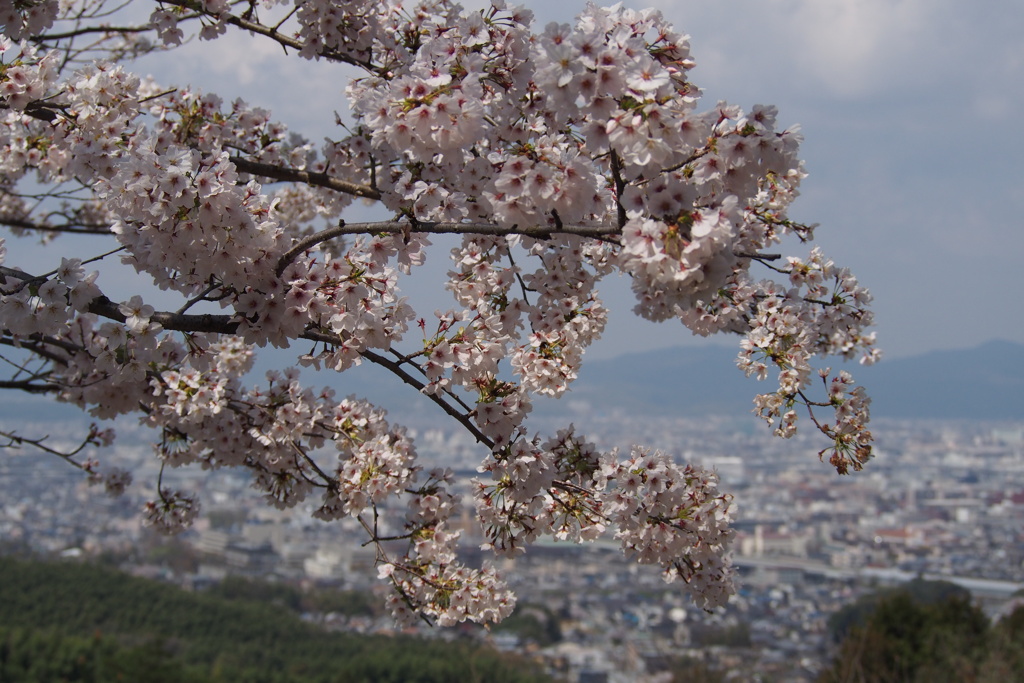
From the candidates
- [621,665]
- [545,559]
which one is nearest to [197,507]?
[621,665]

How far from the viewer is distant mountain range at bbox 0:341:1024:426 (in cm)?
11538

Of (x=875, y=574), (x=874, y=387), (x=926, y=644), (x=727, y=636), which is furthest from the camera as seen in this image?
(x=874, y=387)

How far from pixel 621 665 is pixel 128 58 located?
2340cm

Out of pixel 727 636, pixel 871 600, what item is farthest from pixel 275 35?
pixel 871 600

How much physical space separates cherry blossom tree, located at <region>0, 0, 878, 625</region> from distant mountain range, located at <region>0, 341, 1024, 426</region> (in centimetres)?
8807

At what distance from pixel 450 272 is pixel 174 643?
20612 mm

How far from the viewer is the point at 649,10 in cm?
202

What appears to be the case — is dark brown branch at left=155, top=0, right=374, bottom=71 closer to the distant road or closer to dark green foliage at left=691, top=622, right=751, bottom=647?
dark green foliage at left=691, top=622, right=751, bottom=647

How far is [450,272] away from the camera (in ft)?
11.5

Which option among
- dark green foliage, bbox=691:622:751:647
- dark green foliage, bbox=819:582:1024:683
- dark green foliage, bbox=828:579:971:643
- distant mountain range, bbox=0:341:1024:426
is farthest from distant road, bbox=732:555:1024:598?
distant mountain range, bbox=0:341:1024:426

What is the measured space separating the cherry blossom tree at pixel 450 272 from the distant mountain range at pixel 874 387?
8807 centimetres

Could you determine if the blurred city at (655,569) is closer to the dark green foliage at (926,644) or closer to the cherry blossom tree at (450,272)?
the dark green foliage at (926,644)

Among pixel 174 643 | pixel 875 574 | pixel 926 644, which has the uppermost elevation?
pixel 926 644

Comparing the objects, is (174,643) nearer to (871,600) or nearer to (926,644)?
(926,644)
